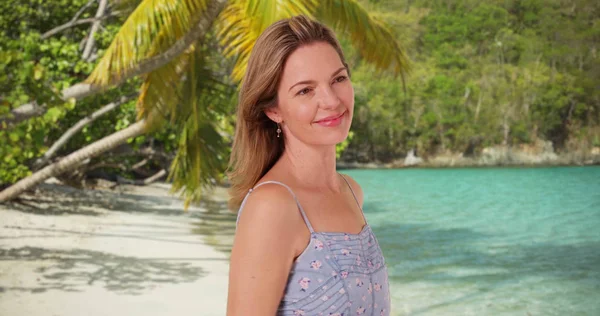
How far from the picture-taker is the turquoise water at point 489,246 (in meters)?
10.1

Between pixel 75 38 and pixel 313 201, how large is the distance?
16.1 metres

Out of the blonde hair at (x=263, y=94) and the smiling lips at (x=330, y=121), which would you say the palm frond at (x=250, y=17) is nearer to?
the blonde hair at (x=263, y=94)

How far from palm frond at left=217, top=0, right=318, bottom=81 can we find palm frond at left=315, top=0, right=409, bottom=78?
1.94 feet

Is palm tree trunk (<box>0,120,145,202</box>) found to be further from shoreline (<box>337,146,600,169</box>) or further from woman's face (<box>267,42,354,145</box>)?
shoreline (<box>337,146,600,169</box>)

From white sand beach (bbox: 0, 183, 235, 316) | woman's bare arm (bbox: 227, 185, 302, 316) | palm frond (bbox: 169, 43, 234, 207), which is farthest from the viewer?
palm frond (bbox: 169, 43, 234, 207)

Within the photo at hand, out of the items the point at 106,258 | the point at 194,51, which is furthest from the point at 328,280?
the point at 106,258

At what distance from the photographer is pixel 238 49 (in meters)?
6.89

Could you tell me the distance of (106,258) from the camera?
377 inches

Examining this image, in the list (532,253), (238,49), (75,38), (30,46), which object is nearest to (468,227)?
(532,253)

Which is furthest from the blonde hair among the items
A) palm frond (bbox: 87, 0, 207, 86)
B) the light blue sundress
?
palm frond (bbox: 87, 0, 207, 86)

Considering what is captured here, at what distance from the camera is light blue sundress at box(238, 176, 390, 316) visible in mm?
1133

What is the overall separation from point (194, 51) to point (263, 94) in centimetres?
827

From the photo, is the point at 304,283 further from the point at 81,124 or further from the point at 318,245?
the point at 81,124

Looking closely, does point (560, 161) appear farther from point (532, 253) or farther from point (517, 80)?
point (532, 253)
